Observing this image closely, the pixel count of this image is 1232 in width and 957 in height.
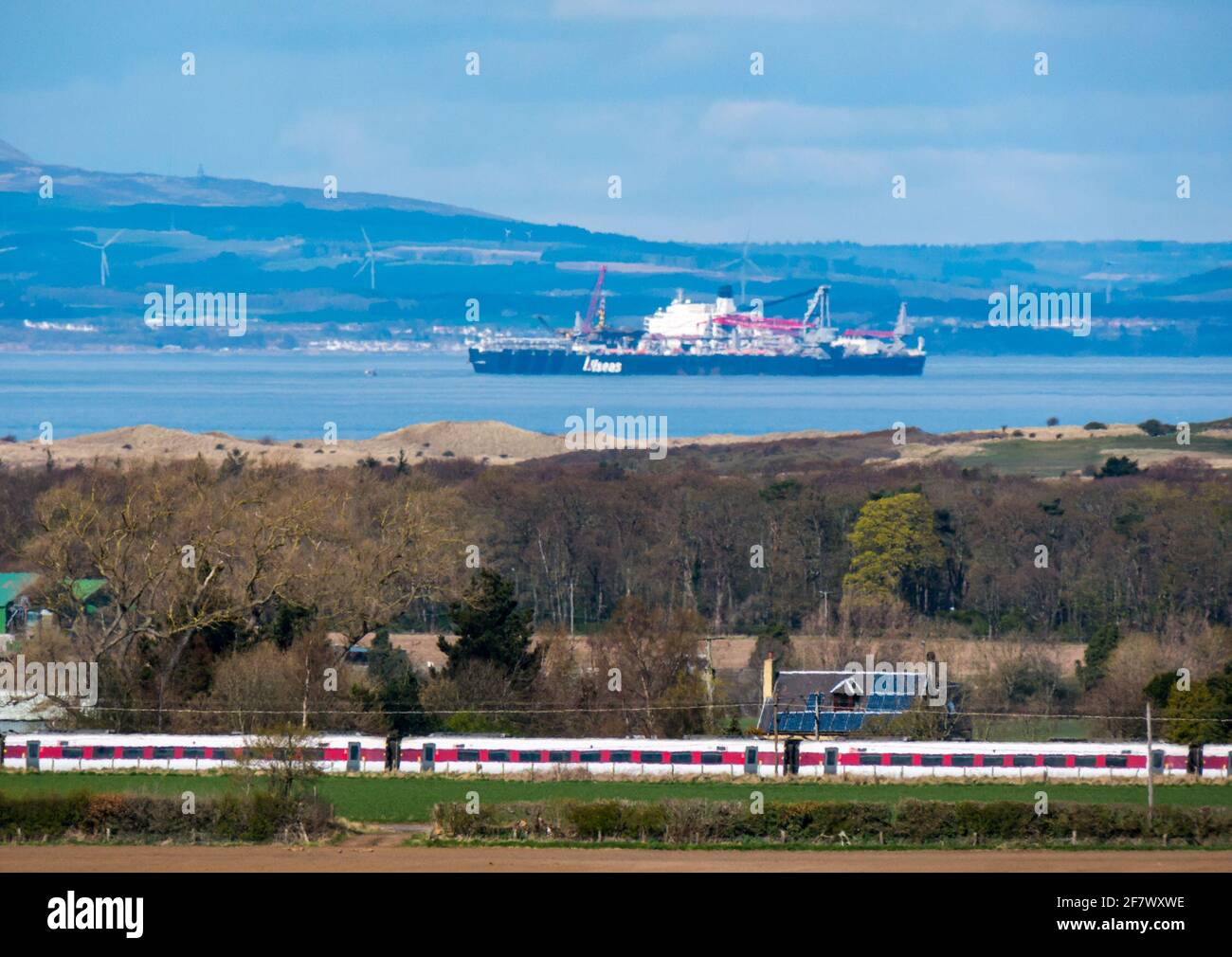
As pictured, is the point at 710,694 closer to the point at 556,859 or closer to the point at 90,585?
the point at 556,859

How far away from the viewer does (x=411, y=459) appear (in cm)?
9194

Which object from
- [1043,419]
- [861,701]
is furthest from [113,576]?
[1043,419]

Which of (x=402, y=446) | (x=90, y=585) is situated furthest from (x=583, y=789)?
(x=402, y=446)

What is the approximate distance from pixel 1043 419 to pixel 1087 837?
426ft

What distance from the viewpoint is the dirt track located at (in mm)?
21688

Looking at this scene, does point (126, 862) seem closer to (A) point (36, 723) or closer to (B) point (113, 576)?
(A) point (36, 723)

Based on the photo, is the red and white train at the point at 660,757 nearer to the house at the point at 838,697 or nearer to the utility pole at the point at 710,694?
the house at the point at 838,697

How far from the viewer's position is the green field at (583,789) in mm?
27688
